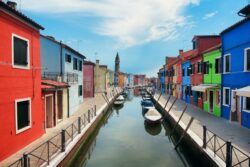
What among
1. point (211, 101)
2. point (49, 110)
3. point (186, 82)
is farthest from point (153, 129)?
point (186, 82)

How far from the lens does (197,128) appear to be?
620 inches

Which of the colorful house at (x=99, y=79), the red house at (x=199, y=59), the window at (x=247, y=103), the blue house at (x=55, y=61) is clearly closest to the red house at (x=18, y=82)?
the blue house at (x=55, y=61)

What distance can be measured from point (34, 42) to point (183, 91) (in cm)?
2620

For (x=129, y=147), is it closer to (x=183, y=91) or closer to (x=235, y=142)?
(x=235, y=142)

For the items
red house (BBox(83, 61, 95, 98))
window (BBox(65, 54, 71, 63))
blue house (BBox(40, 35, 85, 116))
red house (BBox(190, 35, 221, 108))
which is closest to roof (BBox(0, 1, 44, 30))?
blue house (BBox(40, 35, 85, 116))

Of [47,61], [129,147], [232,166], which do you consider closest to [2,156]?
[129,147]

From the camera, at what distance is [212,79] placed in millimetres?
21594

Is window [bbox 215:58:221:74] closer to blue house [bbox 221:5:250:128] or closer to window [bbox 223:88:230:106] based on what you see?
blue house [bbox 221:5:250:128]

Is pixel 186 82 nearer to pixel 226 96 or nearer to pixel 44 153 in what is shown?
pixel 226 96

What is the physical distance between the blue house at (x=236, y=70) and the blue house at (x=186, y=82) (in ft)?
39.7

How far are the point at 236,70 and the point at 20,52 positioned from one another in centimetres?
1468

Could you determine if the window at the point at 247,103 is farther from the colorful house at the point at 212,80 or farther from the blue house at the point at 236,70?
the colorful house at the point at 212,80

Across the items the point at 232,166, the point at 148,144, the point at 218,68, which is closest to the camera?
the point at 232,166

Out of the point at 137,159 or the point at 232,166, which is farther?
the point at 137,159
